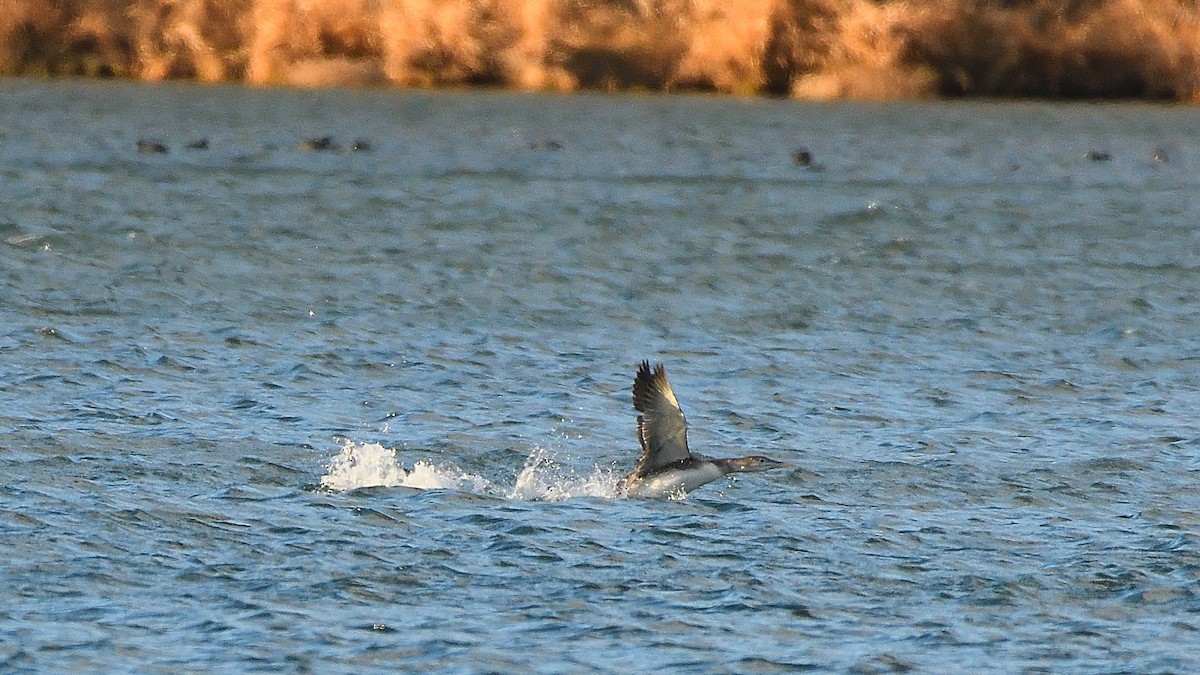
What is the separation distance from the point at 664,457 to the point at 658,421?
12.9 inches

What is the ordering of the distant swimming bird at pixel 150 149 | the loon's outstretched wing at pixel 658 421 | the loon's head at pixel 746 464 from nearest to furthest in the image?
the loon's outstretched wing at pixel 658 421
the loon's head at pixel 746 464
the distant swimming bird at pixel 150 149

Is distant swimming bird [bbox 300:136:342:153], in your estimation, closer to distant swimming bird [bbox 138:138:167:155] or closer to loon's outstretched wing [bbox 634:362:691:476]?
distant swimming bird [bbox 138:138:167:155]

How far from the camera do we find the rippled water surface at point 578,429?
32.2 feet

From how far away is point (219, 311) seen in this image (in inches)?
775

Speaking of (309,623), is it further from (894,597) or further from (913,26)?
(913,26)

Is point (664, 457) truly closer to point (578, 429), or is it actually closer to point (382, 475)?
point (382, 475)

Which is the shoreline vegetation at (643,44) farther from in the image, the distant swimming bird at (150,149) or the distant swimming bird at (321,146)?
the distant swimming bird at (150,149)

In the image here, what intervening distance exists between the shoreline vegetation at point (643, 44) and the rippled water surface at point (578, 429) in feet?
96.5

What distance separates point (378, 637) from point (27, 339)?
905 cm

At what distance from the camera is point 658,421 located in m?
12.0

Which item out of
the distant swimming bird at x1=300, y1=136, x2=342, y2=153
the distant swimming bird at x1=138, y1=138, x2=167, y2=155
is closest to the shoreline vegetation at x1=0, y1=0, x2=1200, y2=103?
the distant swimming bird at x1=300, y1=136, x2=342, y2=153

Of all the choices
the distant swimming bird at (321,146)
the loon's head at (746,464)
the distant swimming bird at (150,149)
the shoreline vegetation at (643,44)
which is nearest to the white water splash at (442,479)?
the loon's head at (746,464)

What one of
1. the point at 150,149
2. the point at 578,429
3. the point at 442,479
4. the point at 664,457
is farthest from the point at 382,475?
the point at 150,149

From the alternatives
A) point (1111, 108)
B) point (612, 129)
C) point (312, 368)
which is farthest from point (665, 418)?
point (1111, 108)
